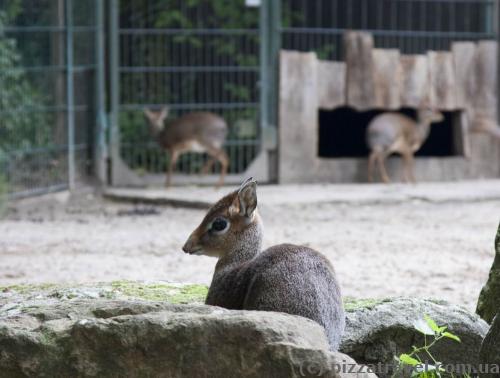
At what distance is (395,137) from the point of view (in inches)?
563

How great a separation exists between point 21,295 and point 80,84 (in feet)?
30.6

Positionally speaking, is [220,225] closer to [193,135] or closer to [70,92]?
[70,92]

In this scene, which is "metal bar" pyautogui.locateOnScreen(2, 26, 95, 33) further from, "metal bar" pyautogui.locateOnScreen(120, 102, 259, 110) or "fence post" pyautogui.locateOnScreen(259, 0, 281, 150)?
"fence post" pyautogui.locateOnScreen(259, 0, 281, 150)

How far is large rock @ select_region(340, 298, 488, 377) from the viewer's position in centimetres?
399

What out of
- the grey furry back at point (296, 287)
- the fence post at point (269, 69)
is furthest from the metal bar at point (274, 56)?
the grey furry back at point (296, 287)

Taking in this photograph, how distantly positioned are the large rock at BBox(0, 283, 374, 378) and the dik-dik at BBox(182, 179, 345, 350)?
325 mm

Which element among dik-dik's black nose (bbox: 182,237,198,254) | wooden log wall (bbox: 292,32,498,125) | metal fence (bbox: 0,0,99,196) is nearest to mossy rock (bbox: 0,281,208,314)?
dik-dik's black nose (bbox: 182,237,198,254)

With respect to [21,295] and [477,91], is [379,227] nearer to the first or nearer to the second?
[477,91]

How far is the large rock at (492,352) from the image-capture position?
332cm

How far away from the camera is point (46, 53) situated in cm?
1257

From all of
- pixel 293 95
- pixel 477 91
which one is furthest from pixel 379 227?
pixel 477 91

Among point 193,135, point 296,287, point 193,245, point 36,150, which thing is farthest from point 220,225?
point 193,135

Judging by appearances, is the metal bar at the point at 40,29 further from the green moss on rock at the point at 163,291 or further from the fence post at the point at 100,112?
the green moss on rock at the point at 163,291

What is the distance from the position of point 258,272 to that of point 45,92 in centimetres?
939
